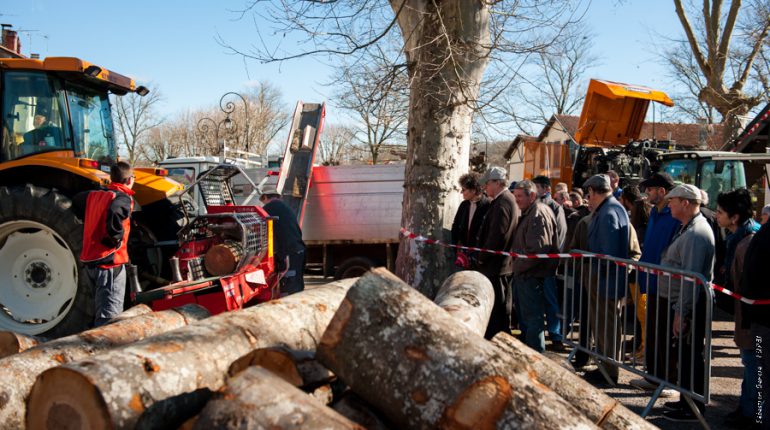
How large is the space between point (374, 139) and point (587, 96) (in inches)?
639

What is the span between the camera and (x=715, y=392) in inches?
228

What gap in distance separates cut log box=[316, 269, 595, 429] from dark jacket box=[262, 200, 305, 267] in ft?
17.6

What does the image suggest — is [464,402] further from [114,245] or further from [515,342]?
[114,245]

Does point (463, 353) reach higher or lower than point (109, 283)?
higher

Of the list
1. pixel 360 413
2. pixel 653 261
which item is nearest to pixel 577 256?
pixel 653 261

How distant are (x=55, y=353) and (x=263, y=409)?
5.91 feet

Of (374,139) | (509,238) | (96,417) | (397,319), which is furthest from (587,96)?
(374,139)

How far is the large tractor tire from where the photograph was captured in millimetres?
6643

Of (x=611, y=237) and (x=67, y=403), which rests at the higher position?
(x=611, y=237)

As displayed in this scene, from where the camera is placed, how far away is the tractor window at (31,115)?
23.6 ft

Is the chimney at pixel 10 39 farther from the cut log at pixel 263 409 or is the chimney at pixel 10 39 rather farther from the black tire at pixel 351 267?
the cut log at pixel 263 409

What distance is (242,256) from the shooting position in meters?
6.96

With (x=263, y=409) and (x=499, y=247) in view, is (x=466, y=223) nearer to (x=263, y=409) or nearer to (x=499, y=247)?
(x=499, y=247)

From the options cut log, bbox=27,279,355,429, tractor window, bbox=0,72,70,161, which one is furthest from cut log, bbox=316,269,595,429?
tractor window, bbox=0,72,70,161
